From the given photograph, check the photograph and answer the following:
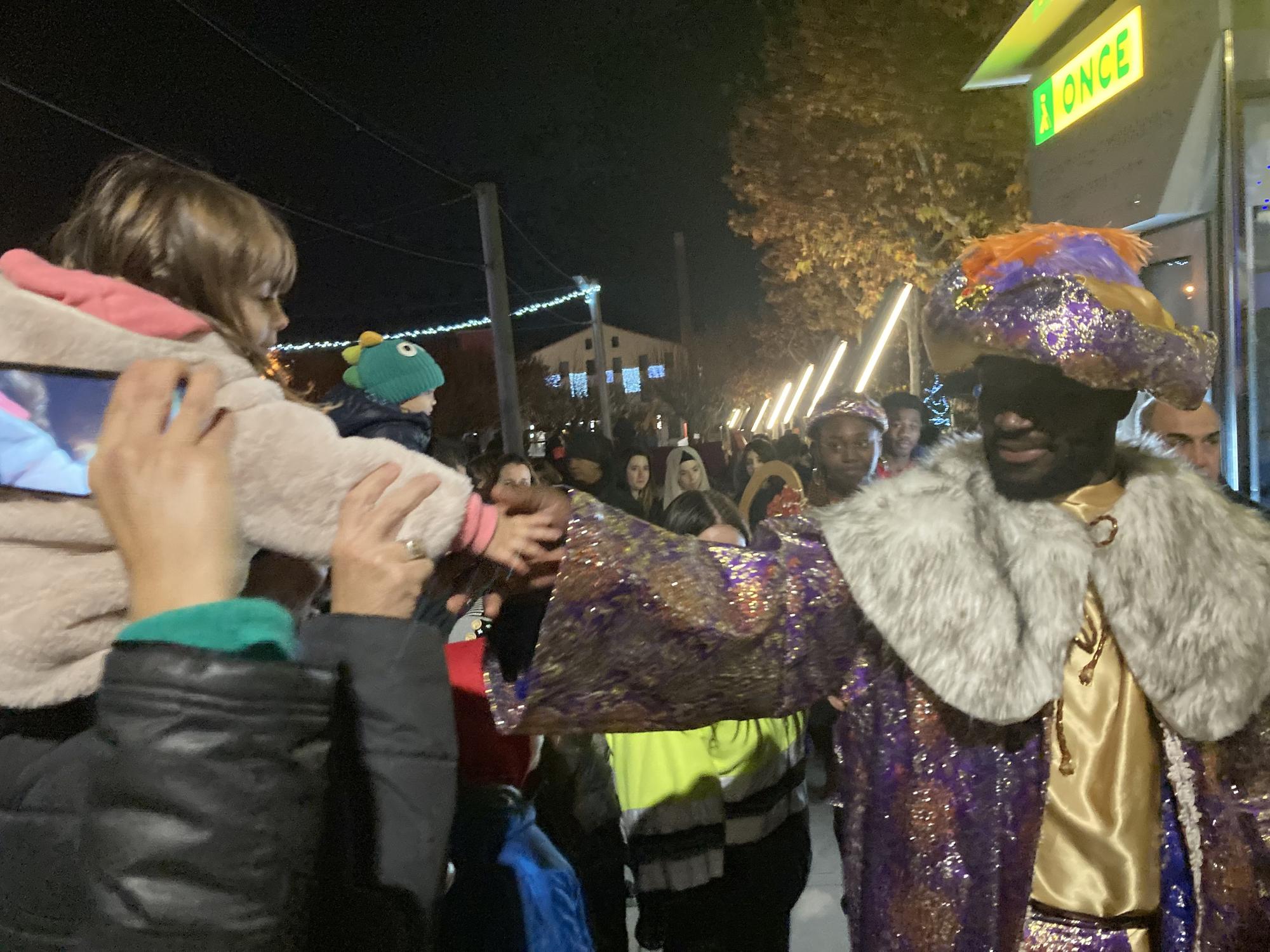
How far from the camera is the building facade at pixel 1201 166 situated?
4.37m

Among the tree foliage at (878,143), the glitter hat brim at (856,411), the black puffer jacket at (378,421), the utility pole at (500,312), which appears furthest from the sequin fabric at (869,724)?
the utility pole at (500,312)

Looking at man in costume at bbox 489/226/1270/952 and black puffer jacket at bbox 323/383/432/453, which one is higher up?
black puffer jacket at bbox 323/383/432/453

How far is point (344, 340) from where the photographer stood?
60.8ft

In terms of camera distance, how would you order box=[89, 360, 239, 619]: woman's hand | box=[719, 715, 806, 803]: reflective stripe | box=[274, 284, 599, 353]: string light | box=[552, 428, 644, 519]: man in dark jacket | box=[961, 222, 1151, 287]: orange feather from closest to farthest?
box=[89, 360, 239, 619]: woman's hand, box=[961, 222, 1151, 287]: orange feather, box=[719, 715, 806, 803]: reflective stripe, box=[552, 428, 644, 519]: man in dark jacket, box=[274, 284, 599, 353]: string light

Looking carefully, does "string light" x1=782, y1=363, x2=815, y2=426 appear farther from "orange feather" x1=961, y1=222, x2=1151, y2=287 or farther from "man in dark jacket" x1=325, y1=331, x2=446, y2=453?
"orange feather" x1=961, y1=222, x2=1151, y2=287

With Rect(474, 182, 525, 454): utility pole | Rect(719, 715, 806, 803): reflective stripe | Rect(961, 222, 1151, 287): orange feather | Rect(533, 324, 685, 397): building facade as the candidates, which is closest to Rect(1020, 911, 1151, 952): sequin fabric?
Rect(719, 715, 806, 803): reflective stripe

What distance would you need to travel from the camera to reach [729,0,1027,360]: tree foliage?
11.5m

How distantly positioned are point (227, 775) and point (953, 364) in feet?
5.32

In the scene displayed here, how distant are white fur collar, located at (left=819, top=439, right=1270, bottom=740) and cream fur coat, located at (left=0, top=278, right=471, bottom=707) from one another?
108 cm

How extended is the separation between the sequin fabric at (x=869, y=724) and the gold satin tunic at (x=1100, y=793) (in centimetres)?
6

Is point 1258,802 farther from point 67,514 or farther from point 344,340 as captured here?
Answer: point 344,340

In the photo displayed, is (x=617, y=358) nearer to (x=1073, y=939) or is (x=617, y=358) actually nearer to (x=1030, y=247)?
(x=1030, y=247)

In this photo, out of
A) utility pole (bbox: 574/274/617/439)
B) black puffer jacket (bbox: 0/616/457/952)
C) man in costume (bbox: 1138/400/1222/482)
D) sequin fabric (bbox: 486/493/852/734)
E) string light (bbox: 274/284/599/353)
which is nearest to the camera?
black puffer jacket (bbox: 0/616/457/952)

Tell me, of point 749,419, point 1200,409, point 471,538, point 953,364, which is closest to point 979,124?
point 1200,409
